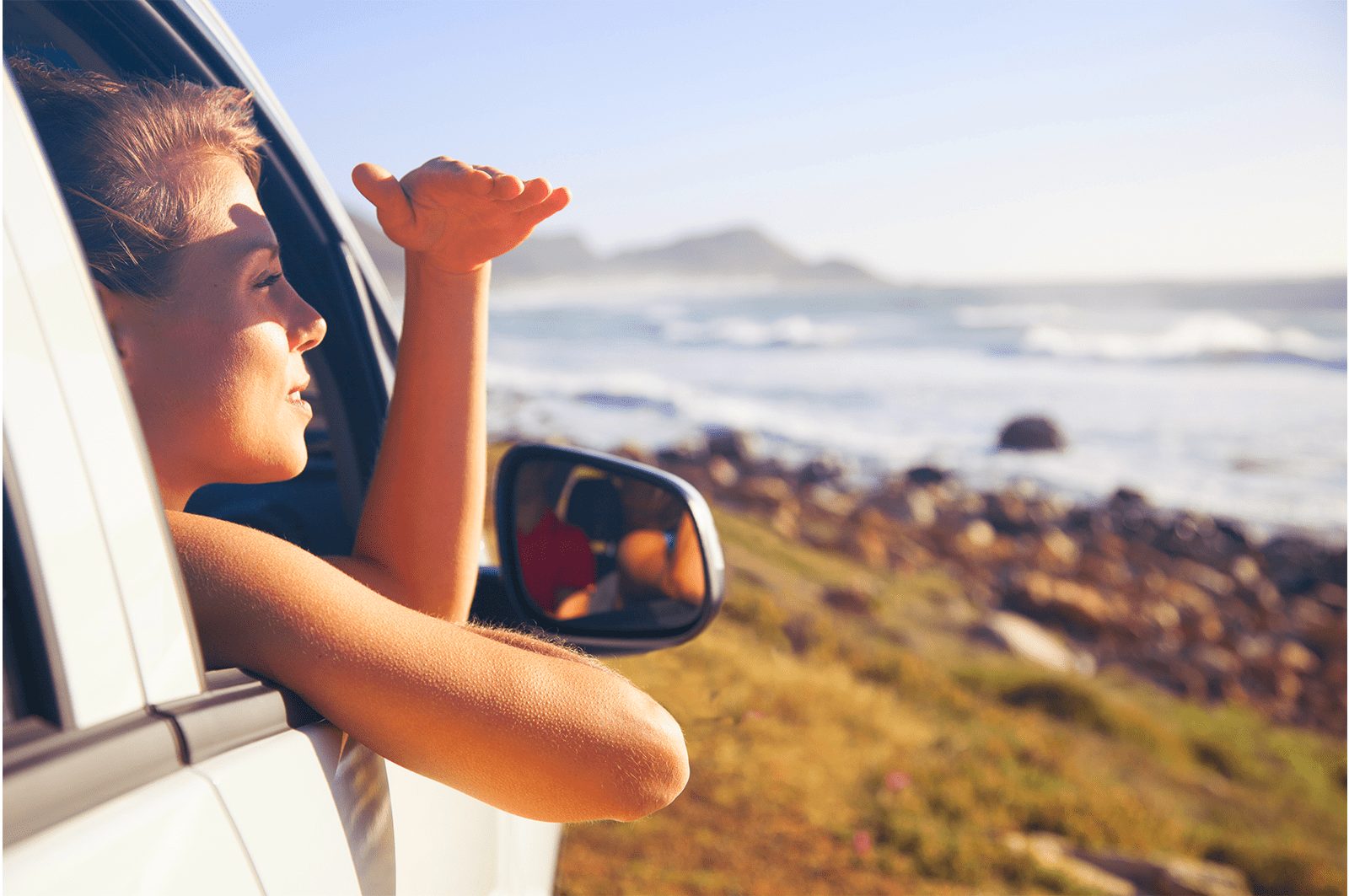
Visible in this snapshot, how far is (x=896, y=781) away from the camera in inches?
204

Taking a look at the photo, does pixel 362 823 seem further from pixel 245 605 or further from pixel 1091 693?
pixel 1091 693

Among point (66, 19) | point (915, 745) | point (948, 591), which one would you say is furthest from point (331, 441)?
point (948, 591)

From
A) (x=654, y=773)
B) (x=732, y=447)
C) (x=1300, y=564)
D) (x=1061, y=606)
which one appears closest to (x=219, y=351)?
(x=654, y=773)

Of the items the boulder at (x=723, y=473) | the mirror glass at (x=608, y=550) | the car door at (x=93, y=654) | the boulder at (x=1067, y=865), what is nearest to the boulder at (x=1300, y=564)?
the boulder at (x=723, y=473)

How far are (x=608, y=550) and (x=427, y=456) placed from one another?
45cm

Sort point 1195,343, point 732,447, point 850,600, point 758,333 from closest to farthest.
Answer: point 850,600
point 732,447
point 1195,343
point 758,333

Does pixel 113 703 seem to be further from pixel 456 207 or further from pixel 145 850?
pixel 456 207

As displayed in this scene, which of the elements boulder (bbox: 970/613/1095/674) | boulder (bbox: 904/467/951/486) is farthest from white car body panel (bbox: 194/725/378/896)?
boulder (bbox: 904/467/951/486)

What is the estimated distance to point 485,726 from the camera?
94cm

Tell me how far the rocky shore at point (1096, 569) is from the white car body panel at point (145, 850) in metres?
8.19

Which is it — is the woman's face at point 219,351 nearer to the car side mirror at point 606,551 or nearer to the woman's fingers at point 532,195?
the woman's fingers at point 532,195

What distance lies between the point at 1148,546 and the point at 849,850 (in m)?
13.1

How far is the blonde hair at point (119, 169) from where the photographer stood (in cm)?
106

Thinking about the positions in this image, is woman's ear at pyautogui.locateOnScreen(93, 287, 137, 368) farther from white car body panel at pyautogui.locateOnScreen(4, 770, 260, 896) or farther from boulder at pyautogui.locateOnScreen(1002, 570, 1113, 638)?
boulder at pyautogui.locateOnScreen(1002, 570, 1113, 638)
